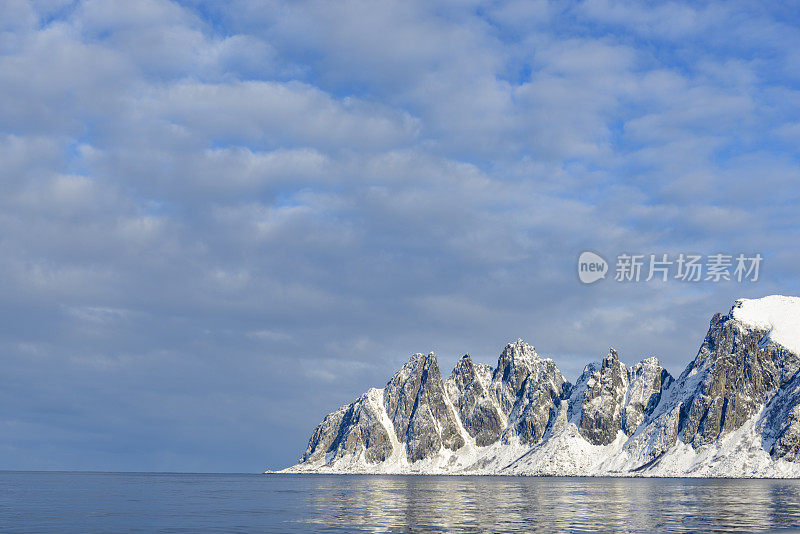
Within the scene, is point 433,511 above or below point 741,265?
below

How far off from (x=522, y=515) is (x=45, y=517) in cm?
6798

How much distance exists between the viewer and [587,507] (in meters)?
130

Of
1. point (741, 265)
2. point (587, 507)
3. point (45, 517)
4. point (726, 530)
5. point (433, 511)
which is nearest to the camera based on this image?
point (726, 530)

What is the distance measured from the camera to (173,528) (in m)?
87.6

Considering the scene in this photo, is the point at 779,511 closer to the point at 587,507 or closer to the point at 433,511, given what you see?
the point at 587,507

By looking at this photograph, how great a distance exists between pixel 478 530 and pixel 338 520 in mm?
24254

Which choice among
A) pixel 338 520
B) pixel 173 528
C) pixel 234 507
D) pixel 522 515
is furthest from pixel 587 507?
pixel 173 528

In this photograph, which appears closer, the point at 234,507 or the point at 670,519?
the point at 670,519

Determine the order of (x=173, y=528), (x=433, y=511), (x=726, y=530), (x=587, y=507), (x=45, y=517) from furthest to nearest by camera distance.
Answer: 1. (x=587, y=507)
2. (x=433, y=511)
3. (x=45, y=517)
4. (x=173, y=528)
5. (x=726, y=530)

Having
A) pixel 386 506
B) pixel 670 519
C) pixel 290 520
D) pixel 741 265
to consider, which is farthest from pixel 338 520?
pixel 741 265

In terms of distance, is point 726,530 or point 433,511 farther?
point 433,511

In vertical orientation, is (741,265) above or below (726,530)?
above

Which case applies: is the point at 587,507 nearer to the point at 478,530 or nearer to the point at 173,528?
the point at 478,530

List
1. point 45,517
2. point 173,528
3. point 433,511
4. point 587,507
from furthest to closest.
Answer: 1. point 587,507
2. point 433,511
3. point 45,517
4. point 173,528
